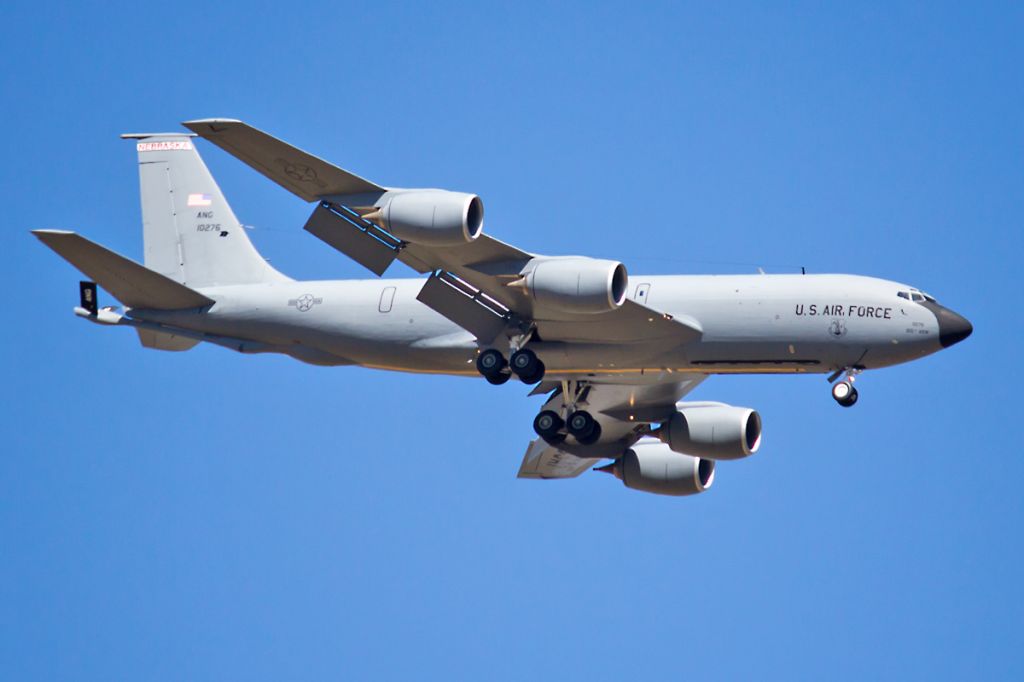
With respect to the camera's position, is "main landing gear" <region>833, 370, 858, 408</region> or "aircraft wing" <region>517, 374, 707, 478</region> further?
"aircraft wing" <region>517, 374, 707, 478</region>

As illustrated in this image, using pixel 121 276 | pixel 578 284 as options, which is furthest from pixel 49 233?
pixel 578 284

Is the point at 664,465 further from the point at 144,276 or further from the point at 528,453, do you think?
the point at 144,276

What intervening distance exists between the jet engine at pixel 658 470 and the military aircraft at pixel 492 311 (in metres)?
0.05

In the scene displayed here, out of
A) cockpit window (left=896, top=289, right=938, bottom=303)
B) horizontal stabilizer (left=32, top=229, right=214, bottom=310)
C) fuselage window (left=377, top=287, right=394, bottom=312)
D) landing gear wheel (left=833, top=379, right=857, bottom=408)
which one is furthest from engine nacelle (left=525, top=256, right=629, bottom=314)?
horizontal stabilizer (left=32, top=229, right=214, bottom=310)

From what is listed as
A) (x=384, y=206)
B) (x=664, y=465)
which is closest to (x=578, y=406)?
(x=664, y=465)

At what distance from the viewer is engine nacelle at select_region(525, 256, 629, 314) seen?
38531 mm

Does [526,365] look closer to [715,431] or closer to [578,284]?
[578,284]

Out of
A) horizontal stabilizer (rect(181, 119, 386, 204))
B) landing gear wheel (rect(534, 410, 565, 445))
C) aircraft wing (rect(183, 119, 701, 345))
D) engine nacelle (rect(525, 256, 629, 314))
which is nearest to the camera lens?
horizontal stabilizer (rect(181, 119, 386, 204))

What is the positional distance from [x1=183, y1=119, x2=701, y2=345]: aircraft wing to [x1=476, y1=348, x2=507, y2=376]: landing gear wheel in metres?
0.53

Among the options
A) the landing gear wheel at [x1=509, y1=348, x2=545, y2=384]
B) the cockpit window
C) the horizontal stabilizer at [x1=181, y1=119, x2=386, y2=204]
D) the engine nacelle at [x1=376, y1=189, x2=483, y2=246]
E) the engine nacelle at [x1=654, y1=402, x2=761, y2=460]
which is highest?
the horizontal stabilizer at [x1=181, y1=119, x2=386, y2=204]

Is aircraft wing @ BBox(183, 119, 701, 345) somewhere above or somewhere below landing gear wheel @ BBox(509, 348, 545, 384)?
above

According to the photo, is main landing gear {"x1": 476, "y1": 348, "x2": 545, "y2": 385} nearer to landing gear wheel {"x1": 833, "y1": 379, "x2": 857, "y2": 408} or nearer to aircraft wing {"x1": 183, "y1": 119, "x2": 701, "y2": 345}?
aircraft wing {"x1": 183, "y1": 119, "x2": 701, "y2": 345}

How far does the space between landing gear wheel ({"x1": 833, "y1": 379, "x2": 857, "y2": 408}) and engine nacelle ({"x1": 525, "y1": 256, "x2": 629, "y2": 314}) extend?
599cm

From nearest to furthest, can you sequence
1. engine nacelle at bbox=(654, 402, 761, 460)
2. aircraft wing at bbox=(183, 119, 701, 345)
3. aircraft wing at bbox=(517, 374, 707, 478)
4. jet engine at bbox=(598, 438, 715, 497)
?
aircraft wing at bbox=(183, 119, 701, 345) → engine nacelle at bbox=(654, 402, 761, 460) → aircraft wing at bbox=(517, 374, 707, 478) → jet engine at bbox=(598, 438, 715, 497)
